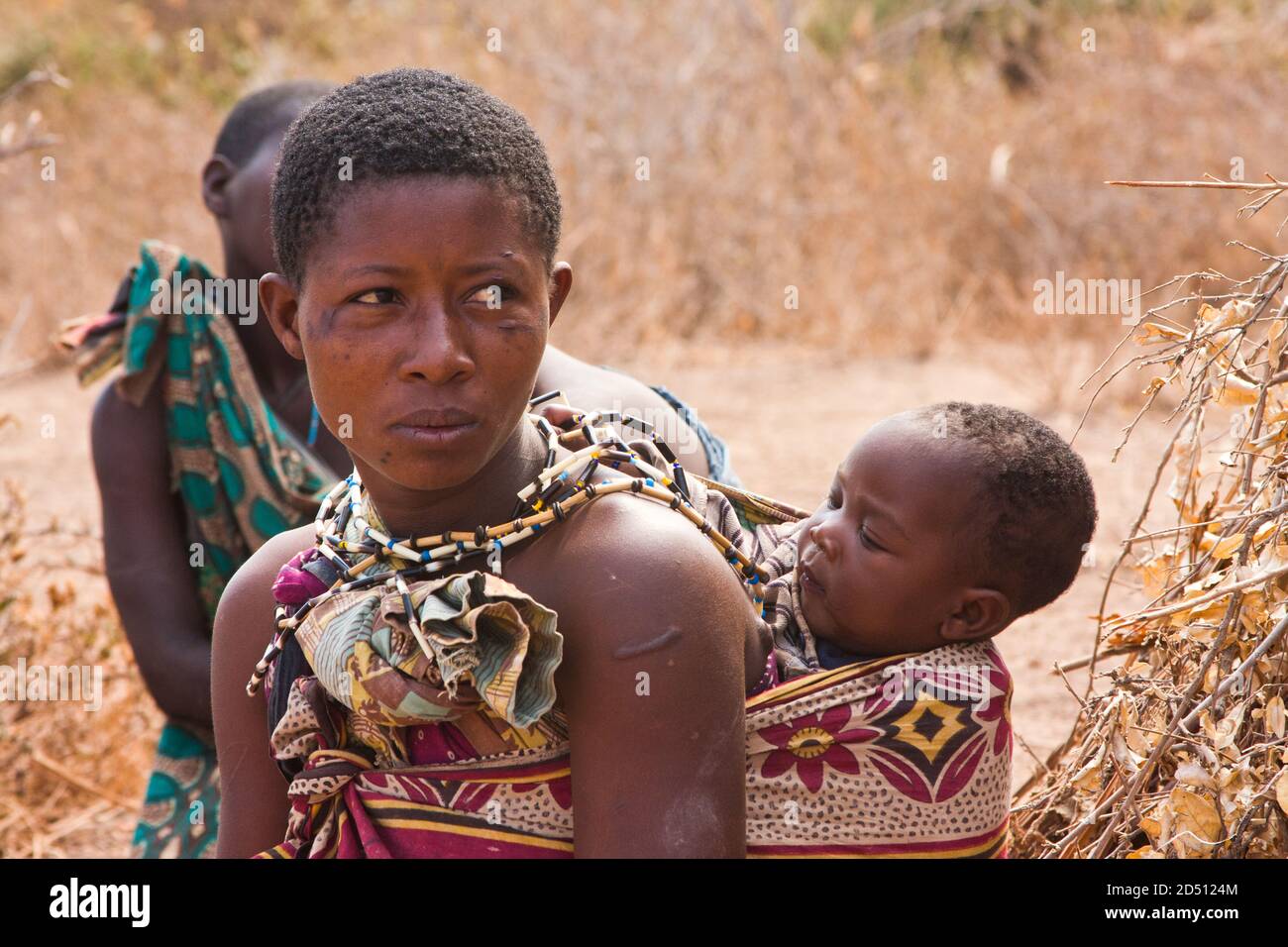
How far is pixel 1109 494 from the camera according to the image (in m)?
4.80

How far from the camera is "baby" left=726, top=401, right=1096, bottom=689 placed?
5.75 feet

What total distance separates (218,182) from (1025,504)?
191cm

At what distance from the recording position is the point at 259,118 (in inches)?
116

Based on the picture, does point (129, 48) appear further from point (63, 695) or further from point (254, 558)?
point (254, 558)

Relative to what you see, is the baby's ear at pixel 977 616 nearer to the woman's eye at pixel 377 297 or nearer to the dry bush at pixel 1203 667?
the dry bush at pixel 1203 667

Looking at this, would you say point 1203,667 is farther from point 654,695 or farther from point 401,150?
point 401,150

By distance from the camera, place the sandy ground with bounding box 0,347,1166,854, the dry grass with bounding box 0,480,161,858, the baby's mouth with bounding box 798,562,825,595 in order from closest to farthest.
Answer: the baby's mouth with bounding box 798,562,825,595 → the dry grass with bounding box 0,480,161,858 → the sandy ground with bounding box 0,347,1166,854

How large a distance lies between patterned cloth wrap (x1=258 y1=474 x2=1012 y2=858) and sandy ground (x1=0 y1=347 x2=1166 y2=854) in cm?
196

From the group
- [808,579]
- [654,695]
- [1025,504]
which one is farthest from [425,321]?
[1025,504]

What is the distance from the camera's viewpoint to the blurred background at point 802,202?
6.72 m

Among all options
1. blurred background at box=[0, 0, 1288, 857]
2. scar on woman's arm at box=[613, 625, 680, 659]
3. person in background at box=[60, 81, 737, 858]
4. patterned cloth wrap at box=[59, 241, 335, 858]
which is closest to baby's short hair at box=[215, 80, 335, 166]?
person in background at box=[60, 81, 737, 858]

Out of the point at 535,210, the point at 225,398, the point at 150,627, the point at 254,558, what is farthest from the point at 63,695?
→ the point at 535,210

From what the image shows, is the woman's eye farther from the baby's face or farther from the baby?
the baby's face
